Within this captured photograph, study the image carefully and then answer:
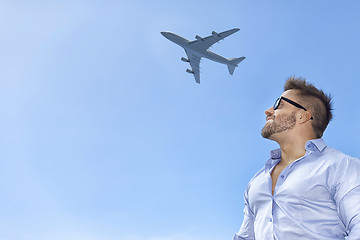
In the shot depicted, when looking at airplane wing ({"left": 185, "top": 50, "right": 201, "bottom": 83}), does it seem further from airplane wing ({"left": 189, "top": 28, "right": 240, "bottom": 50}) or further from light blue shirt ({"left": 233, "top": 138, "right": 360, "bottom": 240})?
light blue shirt ({"left": 233, "top": 138, "right": 360, "bottom": 240})

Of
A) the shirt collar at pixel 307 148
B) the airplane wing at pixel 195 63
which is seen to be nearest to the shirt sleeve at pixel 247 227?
the shirt collar at pixel 307 148

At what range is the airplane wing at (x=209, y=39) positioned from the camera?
129 feet

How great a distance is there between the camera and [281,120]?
3.55 meters

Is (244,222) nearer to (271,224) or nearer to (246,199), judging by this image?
(246,199)

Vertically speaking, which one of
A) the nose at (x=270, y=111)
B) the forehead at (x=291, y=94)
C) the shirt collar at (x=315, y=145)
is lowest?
the shirt collar at (x=315, y=145)

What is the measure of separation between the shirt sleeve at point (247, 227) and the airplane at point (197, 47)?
37344 mm

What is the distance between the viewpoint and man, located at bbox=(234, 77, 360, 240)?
2637 mm

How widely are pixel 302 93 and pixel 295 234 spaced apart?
1621 millimetres

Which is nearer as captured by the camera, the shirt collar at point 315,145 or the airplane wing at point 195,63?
the shirt collar at point 315,145

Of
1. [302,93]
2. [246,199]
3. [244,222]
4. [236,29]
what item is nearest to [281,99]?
[302,93]

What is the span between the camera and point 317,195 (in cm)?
273

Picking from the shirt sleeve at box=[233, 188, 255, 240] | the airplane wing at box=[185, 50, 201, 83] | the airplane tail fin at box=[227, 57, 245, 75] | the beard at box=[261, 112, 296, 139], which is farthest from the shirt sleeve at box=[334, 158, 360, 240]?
the airplane tail fin at box=[227, 57, 245, 75]

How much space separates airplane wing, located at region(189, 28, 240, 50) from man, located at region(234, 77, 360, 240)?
121 feet

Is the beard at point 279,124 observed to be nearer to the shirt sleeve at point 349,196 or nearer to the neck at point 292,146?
the neck at point 292,146
